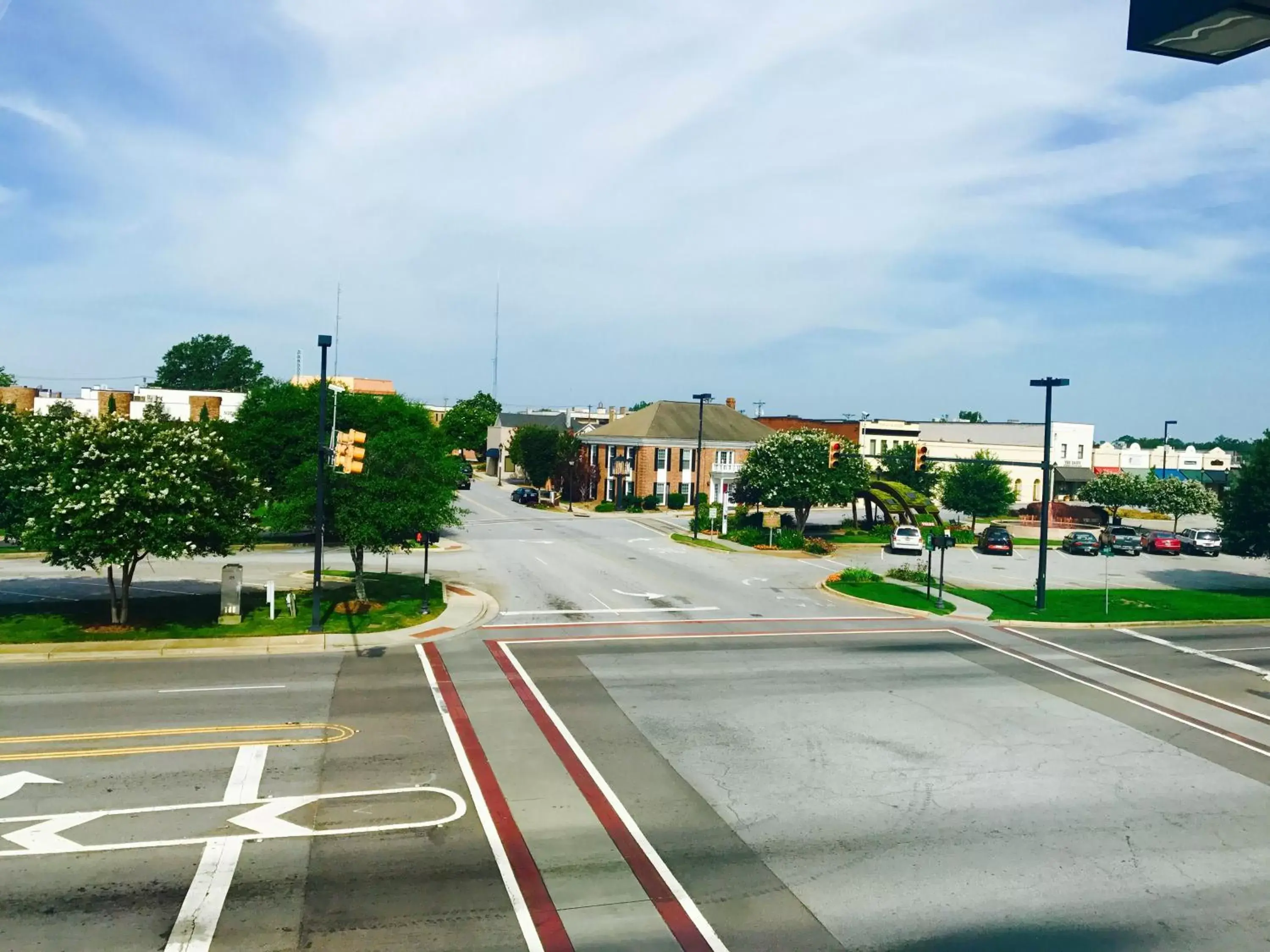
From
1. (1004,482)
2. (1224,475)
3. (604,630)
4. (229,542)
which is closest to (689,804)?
(604,630)

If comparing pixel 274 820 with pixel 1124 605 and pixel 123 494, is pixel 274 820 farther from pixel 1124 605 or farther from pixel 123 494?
pixel 1124 605

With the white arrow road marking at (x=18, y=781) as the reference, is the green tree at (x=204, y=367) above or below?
above

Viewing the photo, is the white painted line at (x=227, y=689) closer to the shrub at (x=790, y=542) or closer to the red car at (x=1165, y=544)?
the shrub at (x=790, y=542)

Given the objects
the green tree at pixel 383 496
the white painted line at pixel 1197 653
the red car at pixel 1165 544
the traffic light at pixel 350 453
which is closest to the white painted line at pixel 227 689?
the traffic light at pixel 350 453

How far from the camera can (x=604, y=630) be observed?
28.5 metres

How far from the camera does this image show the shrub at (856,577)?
38594 millimetres

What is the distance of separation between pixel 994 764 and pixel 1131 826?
2846mm

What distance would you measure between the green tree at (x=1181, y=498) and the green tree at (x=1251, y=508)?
30731 millimetres

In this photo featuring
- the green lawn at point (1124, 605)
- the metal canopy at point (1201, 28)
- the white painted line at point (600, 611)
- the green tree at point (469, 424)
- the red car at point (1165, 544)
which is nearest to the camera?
the metal canopy at point (1201, 28)

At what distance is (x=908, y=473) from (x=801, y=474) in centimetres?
1833

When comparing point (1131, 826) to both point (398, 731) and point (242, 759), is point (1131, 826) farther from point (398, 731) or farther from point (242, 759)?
point (242, 759)

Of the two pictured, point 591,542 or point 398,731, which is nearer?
point 398,731

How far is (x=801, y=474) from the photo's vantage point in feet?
178

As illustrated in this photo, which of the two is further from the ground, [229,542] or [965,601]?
[229,542]
